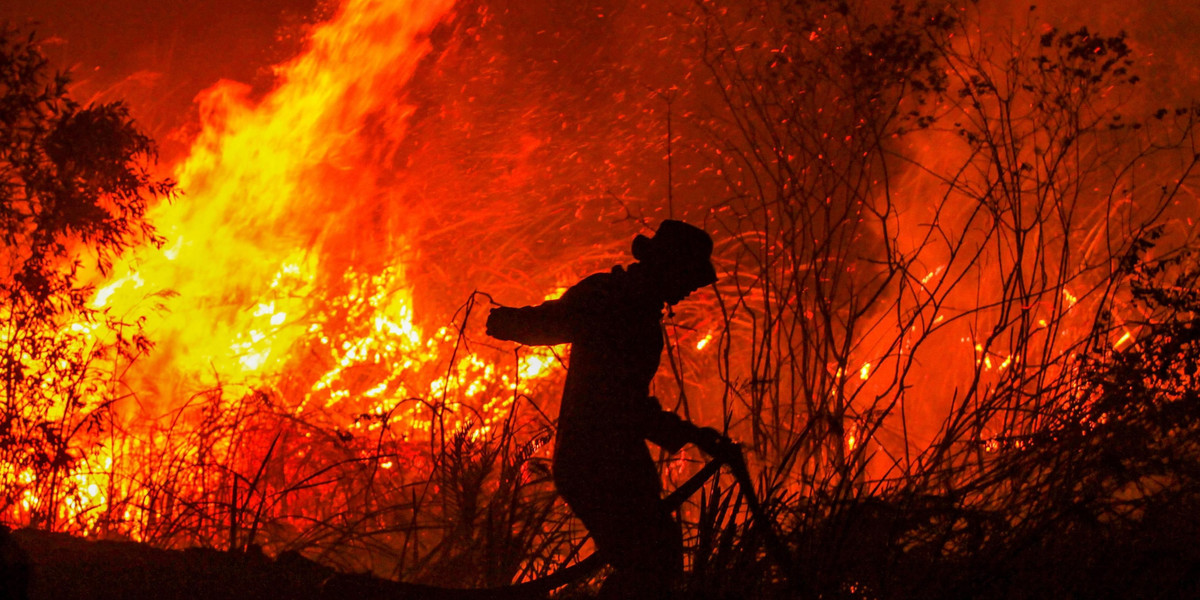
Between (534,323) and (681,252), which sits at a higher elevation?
(681,252)

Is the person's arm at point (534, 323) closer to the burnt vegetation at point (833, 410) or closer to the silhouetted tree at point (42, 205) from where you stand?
the burnt vegetation at point (833, 410)

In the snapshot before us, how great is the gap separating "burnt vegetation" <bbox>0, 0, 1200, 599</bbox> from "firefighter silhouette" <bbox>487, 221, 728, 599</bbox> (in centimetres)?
24

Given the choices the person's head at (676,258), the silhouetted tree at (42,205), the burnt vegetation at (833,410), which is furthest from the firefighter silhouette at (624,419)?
the silhouetted tree at (42,205)

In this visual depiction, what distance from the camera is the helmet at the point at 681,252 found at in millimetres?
2410

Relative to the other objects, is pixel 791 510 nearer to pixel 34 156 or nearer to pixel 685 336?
pixel 34 156

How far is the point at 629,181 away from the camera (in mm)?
10008

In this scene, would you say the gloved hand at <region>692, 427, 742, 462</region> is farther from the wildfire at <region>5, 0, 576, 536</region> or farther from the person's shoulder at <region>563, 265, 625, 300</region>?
the wildfire at <region>5, 0, 576, 536</region>

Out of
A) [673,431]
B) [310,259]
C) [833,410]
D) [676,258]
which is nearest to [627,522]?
[673,431]

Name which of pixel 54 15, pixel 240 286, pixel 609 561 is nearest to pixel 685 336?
pixel 240 286

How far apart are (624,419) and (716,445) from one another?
9.4 inches

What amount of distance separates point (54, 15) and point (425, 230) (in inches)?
164

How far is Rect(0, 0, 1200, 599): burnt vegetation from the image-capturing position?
9.18 feet

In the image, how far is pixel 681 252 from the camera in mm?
2408

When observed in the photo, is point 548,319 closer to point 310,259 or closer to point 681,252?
point 681,252
